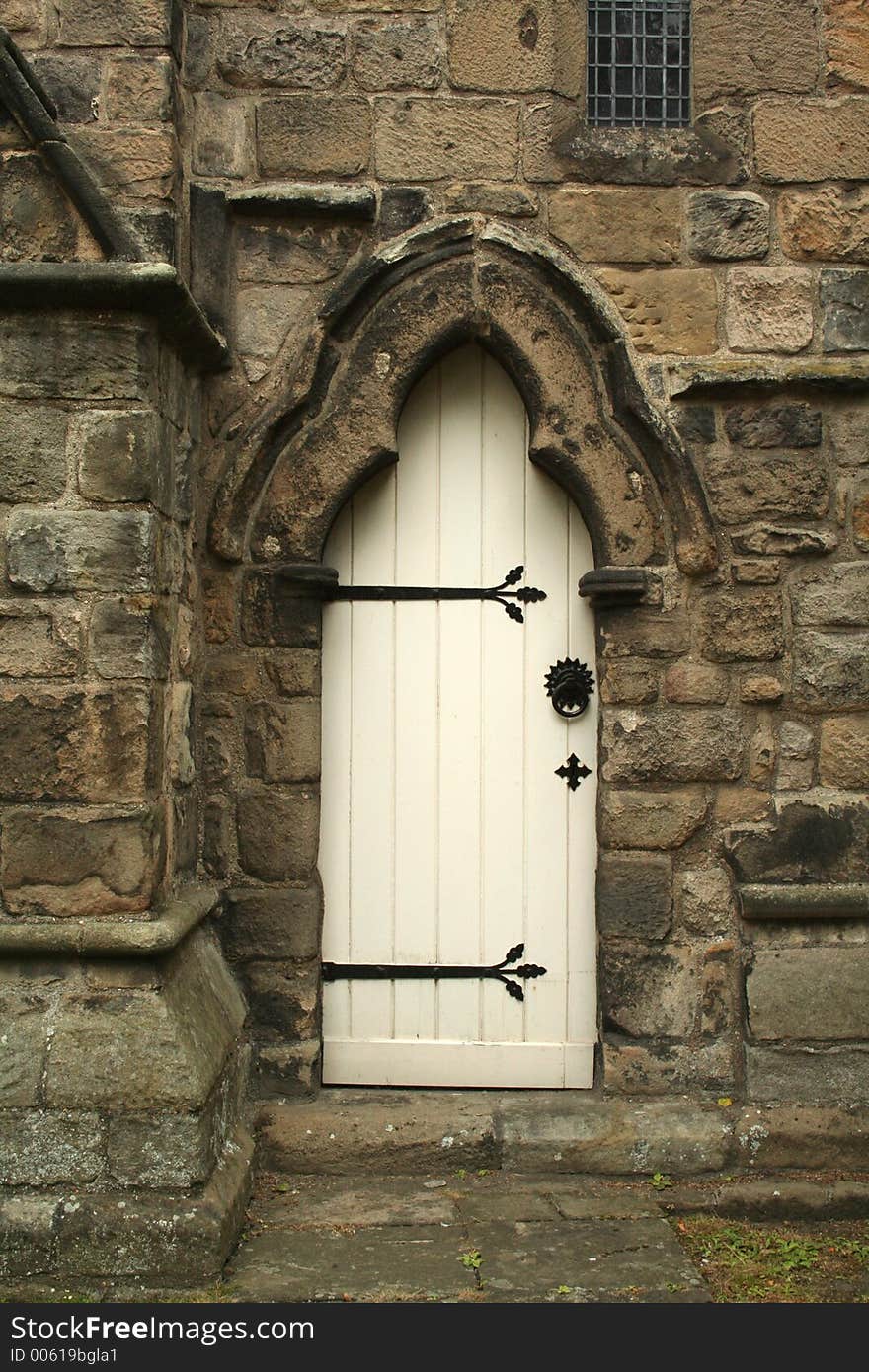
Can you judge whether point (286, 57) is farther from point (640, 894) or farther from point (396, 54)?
point (640, 894)

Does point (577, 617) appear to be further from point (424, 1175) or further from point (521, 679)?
point (424, 1175)

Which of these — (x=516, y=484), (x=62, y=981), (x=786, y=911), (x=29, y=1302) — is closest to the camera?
(x=29, y=1302)

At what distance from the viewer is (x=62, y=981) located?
356cm

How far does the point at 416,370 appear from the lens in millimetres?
4277

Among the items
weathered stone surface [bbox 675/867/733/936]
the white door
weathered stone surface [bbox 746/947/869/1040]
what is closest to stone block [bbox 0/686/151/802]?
the white door

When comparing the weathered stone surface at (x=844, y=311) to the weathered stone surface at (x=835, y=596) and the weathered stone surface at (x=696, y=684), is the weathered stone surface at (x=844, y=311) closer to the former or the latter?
the weathered stone surface at (x=835, y=596)

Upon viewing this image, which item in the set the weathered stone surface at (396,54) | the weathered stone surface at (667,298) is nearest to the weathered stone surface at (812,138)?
the weathered stone surface at (667,298)

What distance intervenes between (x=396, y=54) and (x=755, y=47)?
114 centimetres

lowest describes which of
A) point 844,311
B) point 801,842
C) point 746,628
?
point 801,842

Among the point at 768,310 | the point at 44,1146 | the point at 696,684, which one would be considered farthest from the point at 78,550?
the point at 768,310

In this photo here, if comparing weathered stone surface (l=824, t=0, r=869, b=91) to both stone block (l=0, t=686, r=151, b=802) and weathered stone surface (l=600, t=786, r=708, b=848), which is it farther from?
stone block (l=0, t=686, r=151, b=802)

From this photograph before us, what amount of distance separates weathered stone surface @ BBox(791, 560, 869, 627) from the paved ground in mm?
1842

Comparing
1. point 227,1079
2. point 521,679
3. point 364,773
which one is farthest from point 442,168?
point 227,1079

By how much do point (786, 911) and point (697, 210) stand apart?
2.22m
